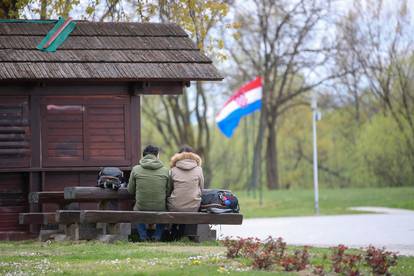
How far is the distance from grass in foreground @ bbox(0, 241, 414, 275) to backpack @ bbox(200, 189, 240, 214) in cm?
97

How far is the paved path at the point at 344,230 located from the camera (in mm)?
21344

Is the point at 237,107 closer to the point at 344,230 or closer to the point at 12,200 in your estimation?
the point at 344,230

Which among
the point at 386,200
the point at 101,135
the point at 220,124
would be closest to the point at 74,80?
the point at 101,135

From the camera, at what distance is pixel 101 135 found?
20.5 meters

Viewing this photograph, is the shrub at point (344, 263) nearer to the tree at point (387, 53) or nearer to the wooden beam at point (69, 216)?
the wooden beam at point (69, 216)

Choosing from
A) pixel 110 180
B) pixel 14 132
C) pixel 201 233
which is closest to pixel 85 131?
pixel 14 132

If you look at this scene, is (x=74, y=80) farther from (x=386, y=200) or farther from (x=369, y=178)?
(x=369, y=178)

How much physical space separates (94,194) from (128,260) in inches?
154

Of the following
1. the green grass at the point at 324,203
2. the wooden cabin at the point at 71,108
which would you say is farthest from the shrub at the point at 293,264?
the green grass at the point at 324,203

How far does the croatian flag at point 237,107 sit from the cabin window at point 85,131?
1551cm

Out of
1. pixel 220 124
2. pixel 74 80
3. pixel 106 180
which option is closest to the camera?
pixel 106 180

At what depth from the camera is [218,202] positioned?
17766 mm

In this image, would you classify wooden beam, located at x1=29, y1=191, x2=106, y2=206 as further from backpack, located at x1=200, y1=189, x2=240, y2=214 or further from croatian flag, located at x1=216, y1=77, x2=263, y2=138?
croatian flag, located at x1=216, y1=77, x2=263, y2=138

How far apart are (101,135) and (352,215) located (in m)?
13.4
